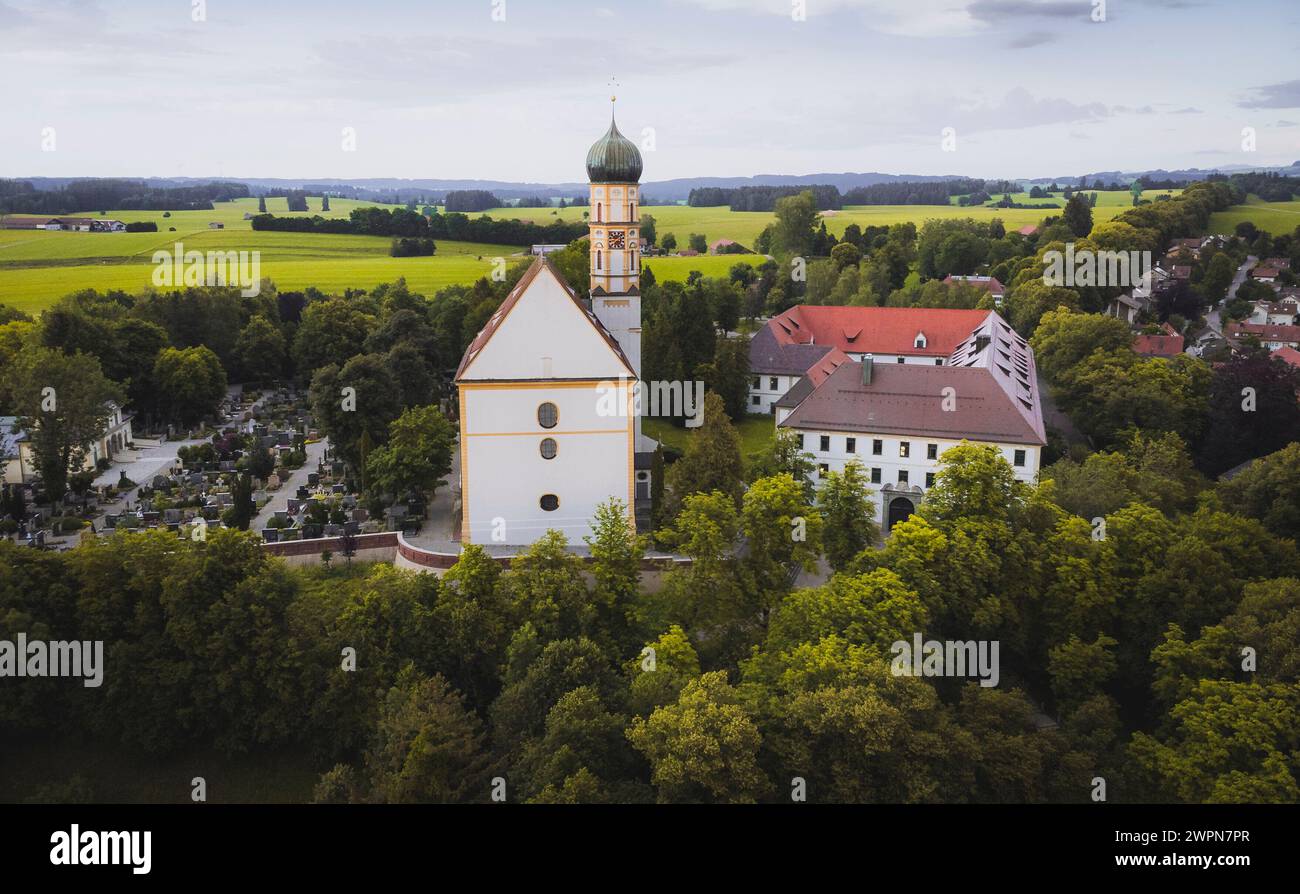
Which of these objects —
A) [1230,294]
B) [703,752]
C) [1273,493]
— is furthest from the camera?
[1230,294]

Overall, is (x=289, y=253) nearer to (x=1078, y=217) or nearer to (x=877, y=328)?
(x=877, y=328)

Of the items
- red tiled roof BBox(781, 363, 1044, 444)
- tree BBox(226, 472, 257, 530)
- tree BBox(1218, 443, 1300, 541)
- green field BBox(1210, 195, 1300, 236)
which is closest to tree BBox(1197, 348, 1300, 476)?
tree BBox(1218, 443, 1300, 541)

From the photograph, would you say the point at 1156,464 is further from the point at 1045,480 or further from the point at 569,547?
the point at 569,547

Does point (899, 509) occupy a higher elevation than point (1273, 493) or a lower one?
lower

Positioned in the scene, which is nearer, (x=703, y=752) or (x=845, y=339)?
(x=703, y=752)

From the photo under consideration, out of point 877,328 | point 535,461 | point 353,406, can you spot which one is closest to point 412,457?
point 535,461

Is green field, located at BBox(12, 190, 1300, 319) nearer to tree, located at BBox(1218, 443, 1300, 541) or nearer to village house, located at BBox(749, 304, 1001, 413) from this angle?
village house, located at BBox(749, 304, 1001, 413)

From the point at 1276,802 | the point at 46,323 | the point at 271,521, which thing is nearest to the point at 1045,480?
the point at 1276,802

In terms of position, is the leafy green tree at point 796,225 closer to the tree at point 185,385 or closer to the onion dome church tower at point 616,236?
the tree at point 185,385
